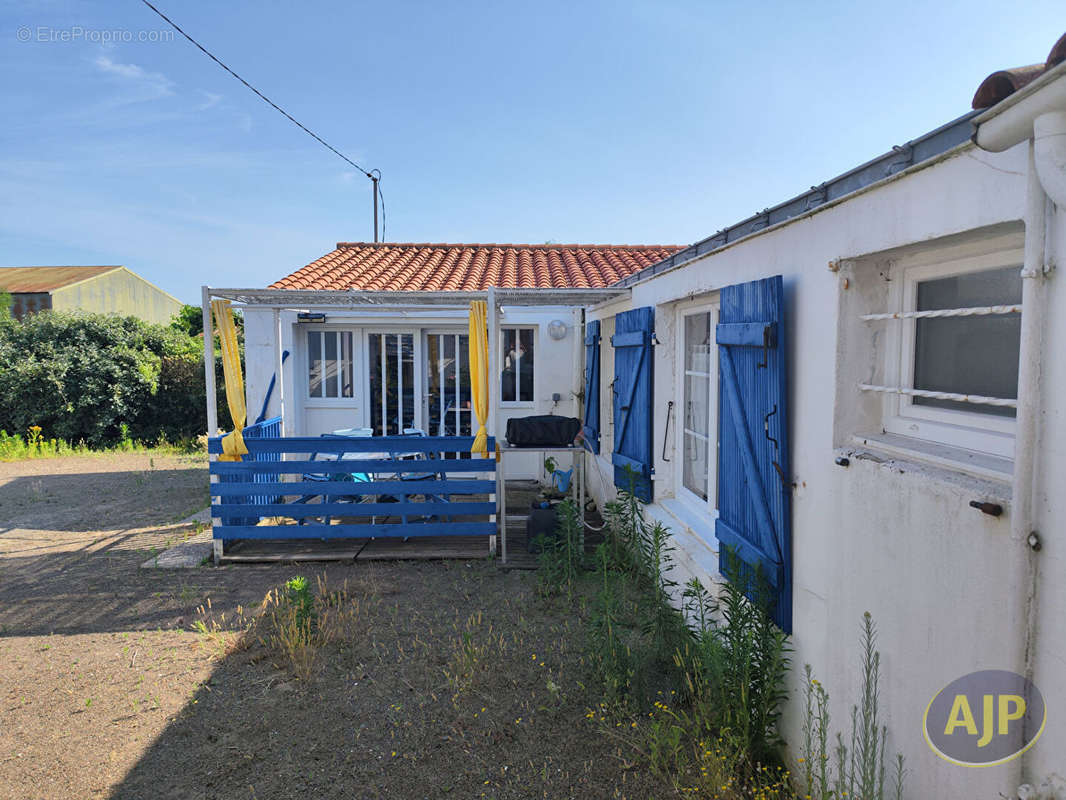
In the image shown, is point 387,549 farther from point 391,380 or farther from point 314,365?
point 314,365

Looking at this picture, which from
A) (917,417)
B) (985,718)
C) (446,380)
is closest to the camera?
(985,718)

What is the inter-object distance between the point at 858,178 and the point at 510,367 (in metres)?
6.88

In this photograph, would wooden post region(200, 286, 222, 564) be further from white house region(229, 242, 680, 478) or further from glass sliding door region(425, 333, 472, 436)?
glass sliding door region(425, 333, 472, 436)

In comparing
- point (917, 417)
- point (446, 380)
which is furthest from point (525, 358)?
point (917, 417)

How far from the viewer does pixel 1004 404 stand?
5.55ft

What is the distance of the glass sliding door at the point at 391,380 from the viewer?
29.2 feet

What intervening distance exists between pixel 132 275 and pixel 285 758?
110 feet

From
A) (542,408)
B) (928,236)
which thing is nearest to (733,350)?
(928,236)

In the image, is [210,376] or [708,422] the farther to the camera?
[210,376]

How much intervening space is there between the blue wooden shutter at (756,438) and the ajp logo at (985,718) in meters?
0.95

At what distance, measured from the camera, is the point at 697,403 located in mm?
4441

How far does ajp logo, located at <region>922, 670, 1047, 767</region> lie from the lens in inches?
57.7

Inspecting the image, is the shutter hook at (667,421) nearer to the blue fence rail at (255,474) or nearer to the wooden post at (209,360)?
the blue fence rail at (255,474)

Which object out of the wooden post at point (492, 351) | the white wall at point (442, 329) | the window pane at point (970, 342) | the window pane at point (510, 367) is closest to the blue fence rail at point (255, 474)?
the white wall at point (442, 329)
